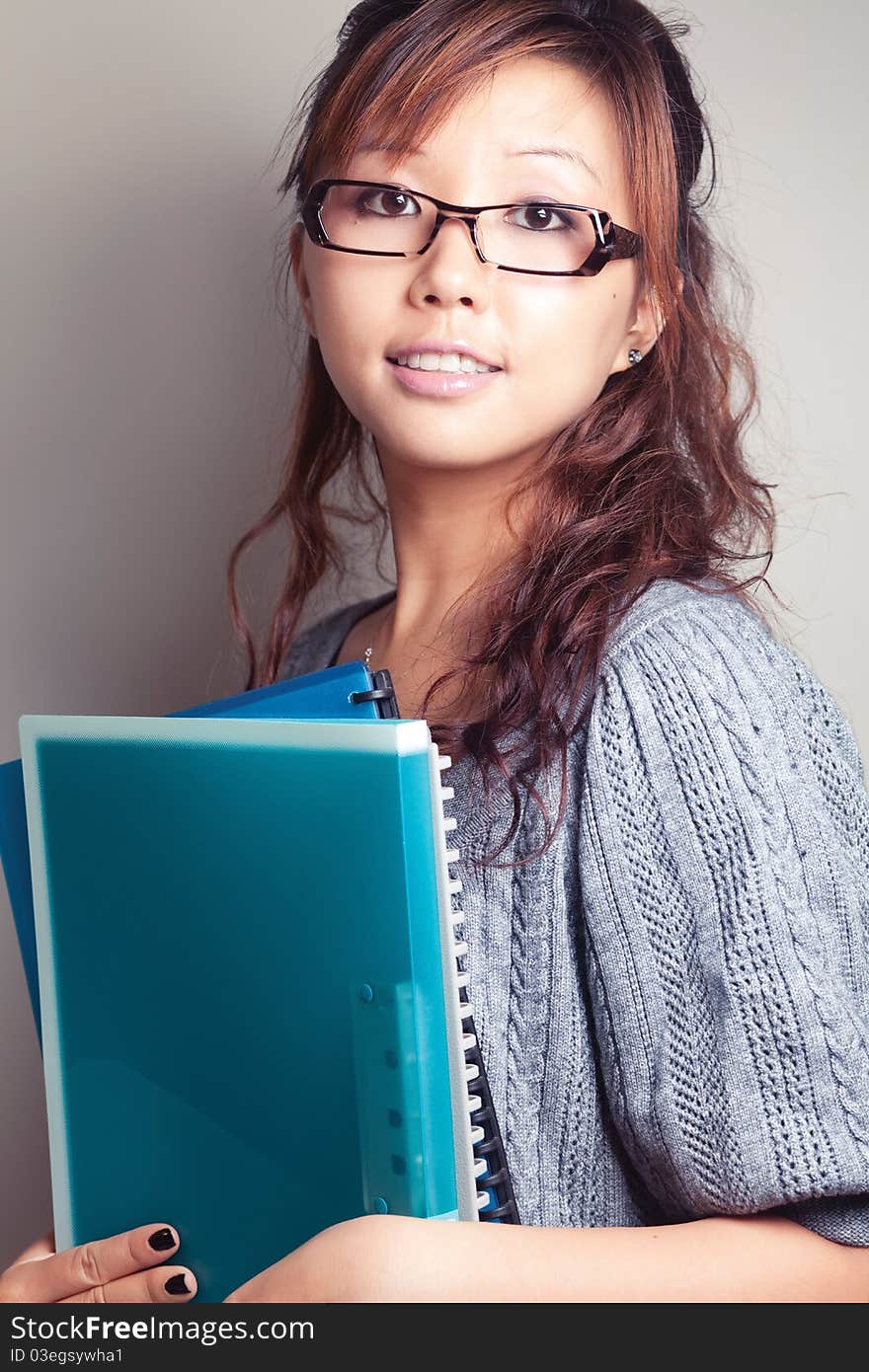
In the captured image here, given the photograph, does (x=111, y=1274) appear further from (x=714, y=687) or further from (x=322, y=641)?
(x=322, y=641)

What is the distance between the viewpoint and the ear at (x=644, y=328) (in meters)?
1.18

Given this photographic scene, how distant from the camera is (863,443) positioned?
1608mm

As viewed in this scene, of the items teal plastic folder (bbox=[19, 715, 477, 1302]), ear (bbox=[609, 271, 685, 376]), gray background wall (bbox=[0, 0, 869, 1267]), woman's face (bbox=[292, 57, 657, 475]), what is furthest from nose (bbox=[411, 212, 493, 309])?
gray background wall (bbox=[0, 0, 869, 1267])

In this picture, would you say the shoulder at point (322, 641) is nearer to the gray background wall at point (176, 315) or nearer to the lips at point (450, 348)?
the gray background wall at point (176, 315)

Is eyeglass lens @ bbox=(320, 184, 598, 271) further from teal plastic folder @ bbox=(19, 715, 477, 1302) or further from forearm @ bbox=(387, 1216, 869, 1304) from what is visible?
forearm @ bbox=(387, 1216, 869, 1304)

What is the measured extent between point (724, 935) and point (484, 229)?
0.59 meters

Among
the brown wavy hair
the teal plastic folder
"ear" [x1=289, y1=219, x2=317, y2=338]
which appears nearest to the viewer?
the teal plastic folder

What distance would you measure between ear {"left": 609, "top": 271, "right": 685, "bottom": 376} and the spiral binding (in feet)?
1.85

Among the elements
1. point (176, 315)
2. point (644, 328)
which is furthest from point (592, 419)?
point (176, 315)

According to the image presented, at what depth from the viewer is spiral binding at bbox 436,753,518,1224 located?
0.76m

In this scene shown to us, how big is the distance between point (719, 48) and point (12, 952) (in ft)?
4.81

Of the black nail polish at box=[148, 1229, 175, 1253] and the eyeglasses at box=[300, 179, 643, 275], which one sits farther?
the eyeglasses at box=[300, 179, 643, 275]

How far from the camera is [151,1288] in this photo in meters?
0.88

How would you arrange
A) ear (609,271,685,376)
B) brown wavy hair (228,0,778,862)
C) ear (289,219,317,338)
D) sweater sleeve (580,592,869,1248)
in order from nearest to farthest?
sweater sleeve (580,592,869,1248)
brown wavy hair (228,0,778,862)
ear (609,271,685,376)
ear (289,219,317,338)
